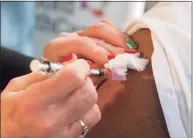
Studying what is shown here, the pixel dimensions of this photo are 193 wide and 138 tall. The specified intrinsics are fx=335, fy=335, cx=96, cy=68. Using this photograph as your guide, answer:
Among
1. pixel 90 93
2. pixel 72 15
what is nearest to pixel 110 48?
pixel 90 93

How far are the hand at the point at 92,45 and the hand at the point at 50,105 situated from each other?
0.44ft

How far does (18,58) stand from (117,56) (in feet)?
1.73

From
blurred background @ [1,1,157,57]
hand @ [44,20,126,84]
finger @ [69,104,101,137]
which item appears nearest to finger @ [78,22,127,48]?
hand @ [44,20,126,84]

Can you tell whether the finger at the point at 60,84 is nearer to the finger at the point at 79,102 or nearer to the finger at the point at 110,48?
the finger at the point at 79,102

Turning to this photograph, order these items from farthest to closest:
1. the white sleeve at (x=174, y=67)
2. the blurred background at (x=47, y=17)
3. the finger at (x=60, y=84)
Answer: the blurred background at (x=47, y=17)
the white sleeve at (x=174, y=67)
the finger at (x=60, y=84)

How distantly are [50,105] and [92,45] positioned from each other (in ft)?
0.71

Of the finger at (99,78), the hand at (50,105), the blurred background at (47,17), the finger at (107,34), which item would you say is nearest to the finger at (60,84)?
the hand at (50,105)

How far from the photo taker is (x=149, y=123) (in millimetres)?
588

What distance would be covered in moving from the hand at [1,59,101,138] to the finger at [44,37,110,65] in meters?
0.14

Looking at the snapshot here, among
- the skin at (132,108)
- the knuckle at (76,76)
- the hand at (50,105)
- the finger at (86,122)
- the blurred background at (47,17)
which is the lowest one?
the blurred background at (47,17)

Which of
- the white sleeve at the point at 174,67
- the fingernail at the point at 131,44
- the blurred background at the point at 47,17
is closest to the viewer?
the white sleeve at the point at 174,67

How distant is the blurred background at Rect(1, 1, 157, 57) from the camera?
1.45 metres

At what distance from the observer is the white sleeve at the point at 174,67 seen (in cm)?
56

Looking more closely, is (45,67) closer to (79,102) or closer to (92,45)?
(79,102)
